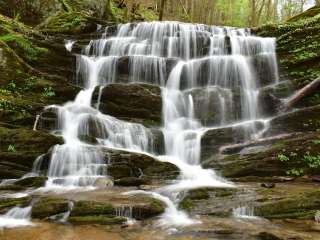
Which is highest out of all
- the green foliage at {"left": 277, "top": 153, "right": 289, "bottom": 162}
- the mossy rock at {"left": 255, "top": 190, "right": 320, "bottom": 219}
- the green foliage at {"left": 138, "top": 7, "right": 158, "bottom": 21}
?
the green foliage at {"left": 138, "top": 7, "right": 158, "bottom": 21}

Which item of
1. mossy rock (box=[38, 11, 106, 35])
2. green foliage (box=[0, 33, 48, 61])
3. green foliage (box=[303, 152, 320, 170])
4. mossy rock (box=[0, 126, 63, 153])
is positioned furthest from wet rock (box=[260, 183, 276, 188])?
mossy rock (box=[38, 11, 106, 35])

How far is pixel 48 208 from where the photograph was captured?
25.7 feet

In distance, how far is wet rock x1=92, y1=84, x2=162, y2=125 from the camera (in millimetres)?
13859

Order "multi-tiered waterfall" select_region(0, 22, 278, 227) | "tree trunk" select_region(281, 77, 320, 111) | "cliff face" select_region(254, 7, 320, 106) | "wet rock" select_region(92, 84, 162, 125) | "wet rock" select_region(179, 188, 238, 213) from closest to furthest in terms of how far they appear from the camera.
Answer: "wet rock" select_region(179, 188, 238, 213)
"multi-tiered waterfall" select_region(0, 22, 278, 227)
"tree trunk" select_region(281, 77, 320, 111)
"wet rock" select_region(92, 84, 162, 125)
"cliff face" select_region(254, 7, 320, 106)

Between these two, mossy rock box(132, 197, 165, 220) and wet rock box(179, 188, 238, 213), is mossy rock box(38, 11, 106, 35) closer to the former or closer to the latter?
wet rock box(179, 188, 238, 213)

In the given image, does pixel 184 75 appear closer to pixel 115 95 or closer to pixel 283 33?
pixel 115 95

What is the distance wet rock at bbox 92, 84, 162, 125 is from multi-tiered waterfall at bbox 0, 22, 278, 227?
27 cm

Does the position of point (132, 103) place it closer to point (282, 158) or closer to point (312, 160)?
point (282, 158)

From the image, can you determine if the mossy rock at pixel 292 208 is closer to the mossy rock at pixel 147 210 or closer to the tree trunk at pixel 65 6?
the mossy rock at pixel 147 210

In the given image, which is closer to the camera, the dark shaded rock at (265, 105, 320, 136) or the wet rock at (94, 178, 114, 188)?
the wet rock at (94, 178, 114, 188)

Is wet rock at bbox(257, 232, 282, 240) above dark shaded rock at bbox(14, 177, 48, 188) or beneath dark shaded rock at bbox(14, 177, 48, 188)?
beneath

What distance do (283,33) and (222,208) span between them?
1113 centimetres

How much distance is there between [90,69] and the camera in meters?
16.0

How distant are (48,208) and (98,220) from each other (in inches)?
41.5
